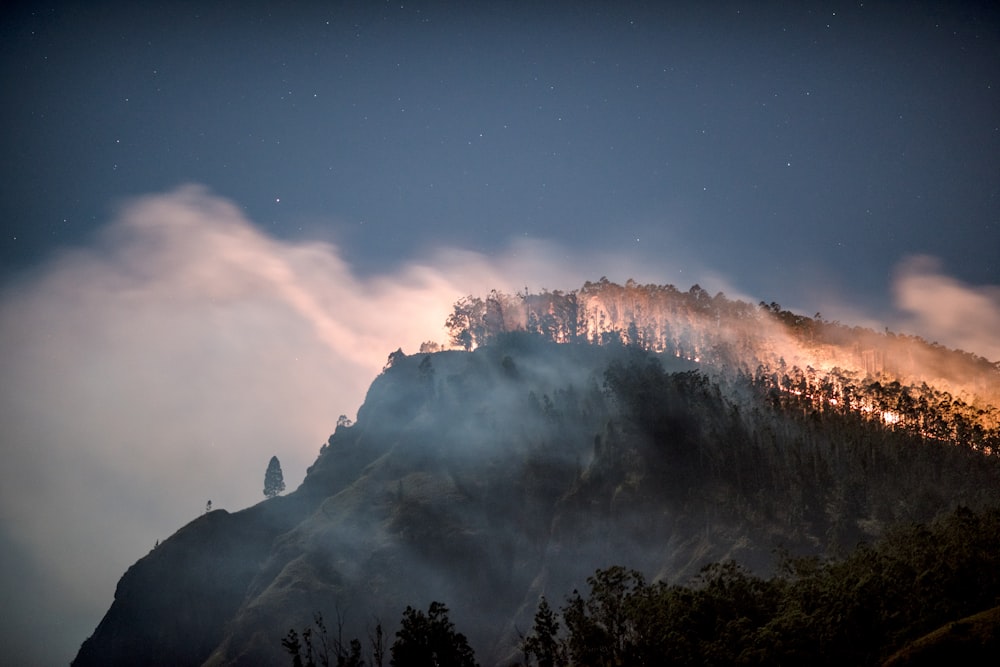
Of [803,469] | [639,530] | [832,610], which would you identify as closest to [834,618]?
[832,610]

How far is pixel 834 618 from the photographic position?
8112 centimetres

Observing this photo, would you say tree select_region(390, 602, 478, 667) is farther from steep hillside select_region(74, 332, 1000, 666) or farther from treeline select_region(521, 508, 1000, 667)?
steep hillside select_region(74, 332, 1000, 666)

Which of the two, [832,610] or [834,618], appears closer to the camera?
[834,618]

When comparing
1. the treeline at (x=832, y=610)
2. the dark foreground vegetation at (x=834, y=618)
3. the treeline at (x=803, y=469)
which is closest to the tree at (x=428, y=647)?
the dark foreground vegetation at (x=834, y=618)

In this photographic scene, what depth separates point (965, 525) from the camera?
97625mm

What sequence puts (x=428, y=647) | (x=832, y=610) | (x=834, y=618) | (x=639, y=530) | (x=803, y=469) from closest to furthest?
(x=834, y=618), (x=832, y=610), (x=428, y=647), (x=803, y=469), (x=639, y=530)

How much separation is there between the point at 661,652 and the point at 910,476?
322 ft

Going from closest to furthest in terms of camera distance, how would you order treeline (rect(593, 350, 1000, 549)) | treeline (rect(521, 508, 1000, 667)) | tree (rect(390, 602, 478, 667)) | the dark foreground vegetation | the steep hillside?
1. the dark foreground vegetation
2. treeline (rect(521, 508, 1000, 667))
3. tree (rect(390, 602, 478, 667))
4. treeline (rect(593, 350, 1000, 549))
5. the steep hillside

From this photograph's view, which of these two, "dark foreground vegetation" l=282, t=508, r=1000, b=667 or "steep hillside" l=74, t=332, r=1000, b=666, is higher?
"steep hillside" l=74, t=332, r=1000, b=666

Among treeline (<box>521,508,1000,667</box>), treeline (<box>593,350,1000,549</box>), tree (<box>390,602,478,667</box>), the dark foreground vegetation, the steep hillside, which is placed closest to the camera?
the dark foreground vegetation

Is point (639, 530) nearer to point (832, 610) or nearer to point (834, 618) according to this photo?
point (832, 610)

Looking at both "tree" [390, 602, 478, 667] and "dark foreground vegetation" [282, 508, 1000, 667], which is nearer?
"dark foreground vegetation" [282, 508, 1000, 667]

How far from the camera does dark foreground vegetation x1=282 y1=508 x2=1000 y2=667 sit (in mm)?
78250

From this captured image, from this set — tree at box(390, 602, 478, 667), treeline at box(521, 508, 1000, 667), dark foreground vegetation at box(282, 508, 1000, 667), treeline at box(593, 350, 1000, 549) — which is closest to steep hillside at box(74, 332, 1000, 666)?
treeline at box(593, 350, 1000, 549)
